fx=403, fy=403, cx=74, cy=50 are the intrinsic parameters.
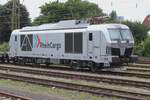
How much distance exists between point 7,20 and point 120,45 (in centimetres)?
4998

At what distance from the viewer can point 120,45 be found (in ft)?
78.9

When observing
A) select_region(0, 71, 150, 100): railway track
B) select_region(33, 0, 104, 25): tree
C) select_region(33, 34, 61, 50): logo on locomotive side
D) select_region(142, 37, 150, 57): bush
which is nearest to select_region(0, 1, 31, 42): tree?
select_region(33, 0, 104, 25): tree

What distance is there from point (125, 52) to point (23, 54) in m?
10.3

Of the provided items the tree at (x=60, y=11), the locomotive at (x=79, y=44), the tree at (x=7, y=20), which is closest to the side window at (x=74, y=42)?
the locomotive at (x=79, y=44)

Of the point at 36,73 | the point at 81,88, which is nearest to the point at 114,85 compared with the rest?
the point at 81,88

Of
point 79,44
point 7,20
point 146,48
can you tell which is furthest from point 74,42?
point 7,20

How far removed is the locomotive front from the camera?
77.5ft

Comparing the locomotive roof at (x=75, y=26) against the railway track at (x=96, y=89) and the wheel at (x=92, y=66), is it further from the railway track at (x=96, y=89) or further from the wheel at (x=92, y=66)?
the railway track at (x=96, y=89)

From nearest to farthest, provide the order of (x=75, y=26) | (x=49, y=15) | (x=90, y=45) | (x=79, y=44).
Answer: (x=90, y=45)
(x=79, y=44)
(x=75, y=26)
(x=49, y=15)

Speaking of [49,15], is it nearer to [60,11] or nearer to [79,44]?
[60,11]

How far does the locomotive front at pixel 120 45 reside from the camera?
23625 mm

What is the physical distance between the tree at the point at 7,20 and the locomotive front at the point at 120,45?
149 feet

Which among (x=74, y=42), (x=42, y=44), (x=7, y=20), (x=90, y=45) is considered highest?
(x=7, y=20)

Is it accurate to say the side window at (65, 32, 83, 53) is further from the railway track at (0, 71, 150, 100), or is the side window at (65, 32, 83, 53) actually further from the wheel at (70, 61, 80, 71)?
the railway track at (0, 71, 150, 100)
